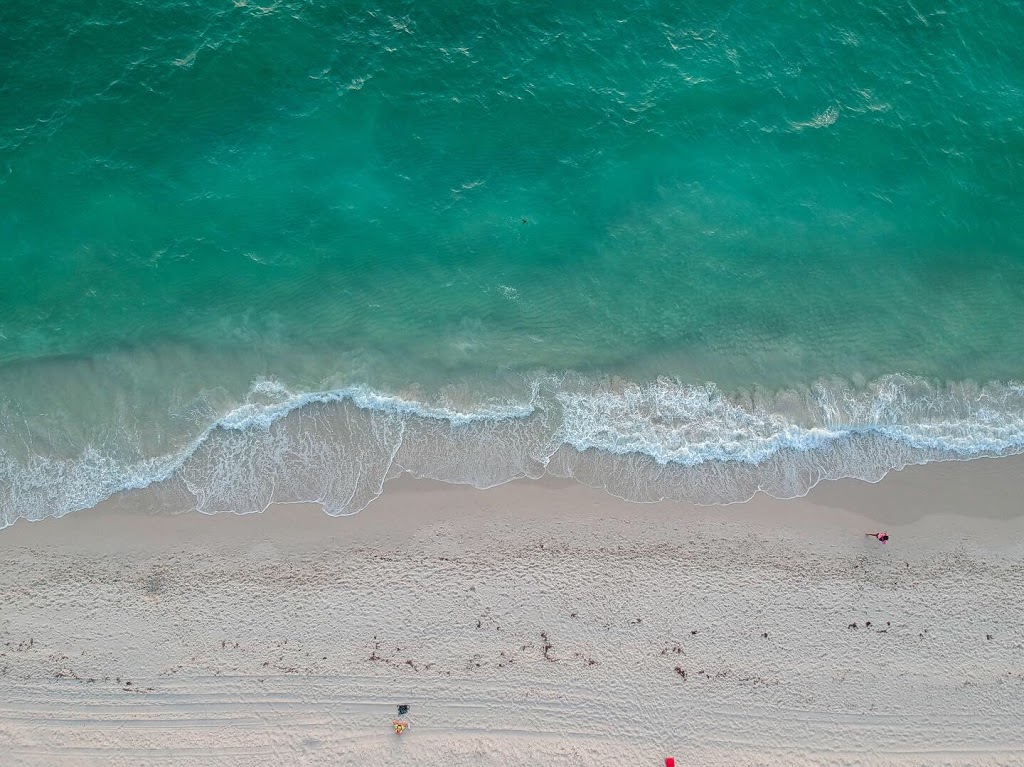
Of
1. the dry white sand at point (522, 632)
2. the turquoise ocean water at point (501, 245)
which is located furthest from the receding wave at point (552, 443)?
the dry white sand at point (522, 632)

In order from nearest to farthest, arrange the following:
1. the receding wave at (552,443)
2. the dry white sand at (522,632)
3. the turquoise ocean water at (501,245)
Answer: the dry white sand at (522,632)
the receding wave at (552,443)
the turquoise ocean water at (501,245)

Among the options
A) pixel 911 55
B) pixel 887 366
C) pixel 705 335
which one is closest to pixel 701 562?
pixel 705 335

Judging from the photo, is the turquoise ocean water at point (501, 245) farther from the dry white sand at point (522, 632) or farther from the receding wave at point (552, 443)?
the dry white sand at point (522, 632)

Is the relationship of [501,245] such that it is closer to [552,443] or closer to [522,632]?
[552,443]

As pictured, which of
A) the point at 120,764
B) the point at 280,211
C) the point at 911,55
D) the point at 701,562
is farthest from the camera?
the point at 911,55

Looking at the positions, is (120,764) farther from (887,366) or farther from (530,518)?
(887,366)

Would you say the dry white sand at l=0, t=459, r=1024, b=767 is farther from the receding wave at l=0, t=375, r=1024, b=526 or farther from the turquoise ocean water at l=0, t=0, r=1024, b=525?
the turquoise ocean water at l=0, t=0, r=1024, b=525
